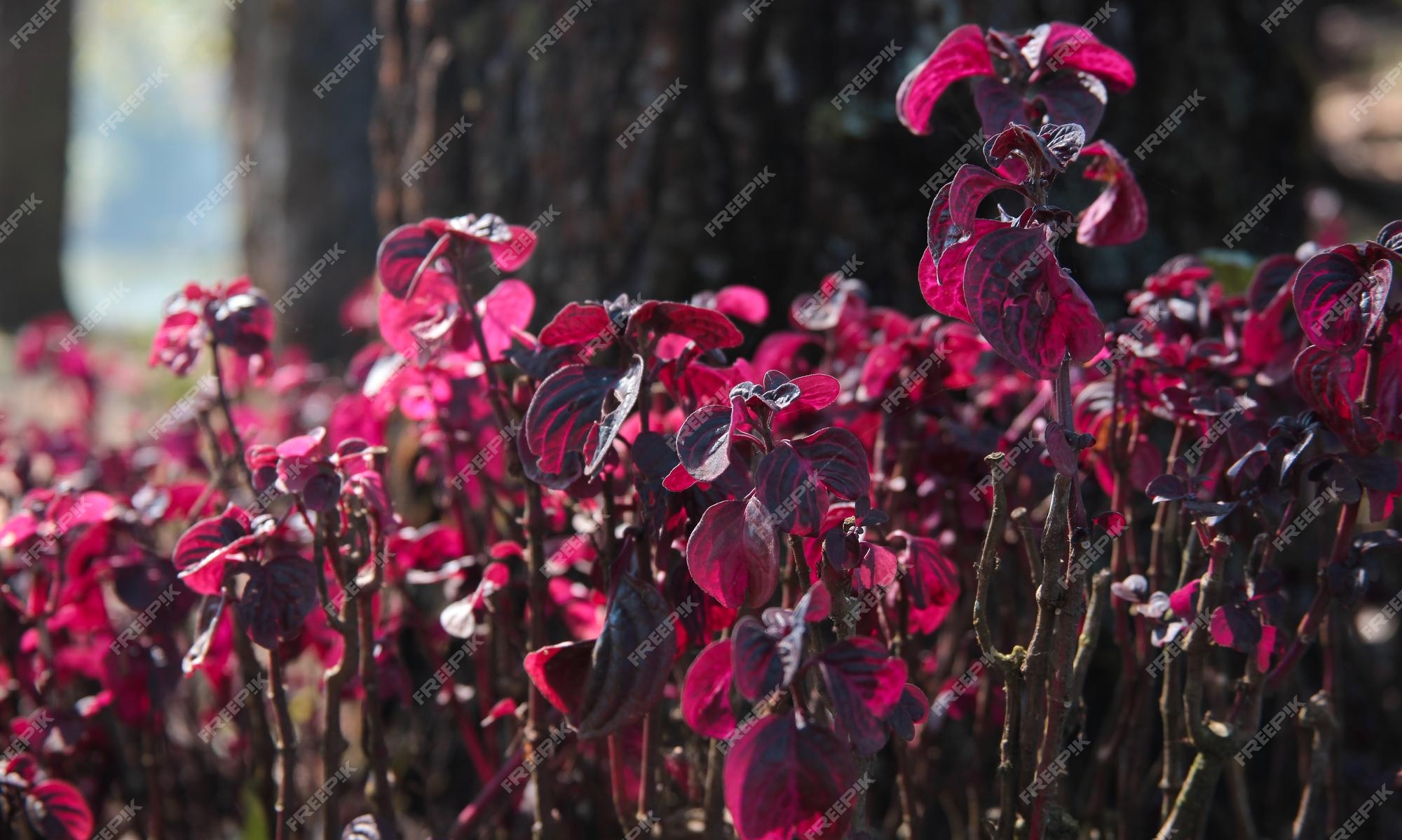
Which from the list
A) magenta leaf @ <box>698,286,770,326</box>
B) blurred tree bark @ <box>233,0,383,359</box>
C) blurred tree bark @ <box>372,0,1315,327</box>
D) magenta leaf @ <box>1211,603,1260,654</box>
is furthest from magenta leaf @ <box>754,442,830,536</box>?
blurred tree bark @ <box>233,0,383,359</box>

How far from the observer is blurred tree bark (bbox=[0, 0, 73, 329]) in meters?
10.5

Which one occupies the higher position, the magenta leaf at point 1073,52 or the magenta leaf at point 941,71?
the magenta leaf at point 941,71

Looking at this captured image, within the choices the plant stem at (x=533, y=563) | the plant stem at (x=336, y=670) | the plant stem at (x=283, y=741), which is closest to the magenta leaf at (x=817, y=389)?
the plant stem at (x=533, y=563)

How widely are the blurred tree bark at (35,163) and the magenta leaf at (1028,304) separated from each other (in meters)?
12.0

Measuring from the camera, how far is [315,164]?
261 inches

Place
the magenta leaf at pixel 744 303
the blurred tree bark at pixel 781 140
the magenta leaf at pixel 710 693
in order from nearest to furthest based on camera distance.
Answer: the magenta leaf at pixel 710 693
the magenta leaf at pixel 744 303
the blurred tree bark at pixel 781 140

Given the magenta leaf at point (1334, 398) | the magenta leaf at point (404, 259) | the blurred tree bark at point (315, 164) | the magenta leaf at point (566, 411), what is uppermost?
Answer: the blurred tree bark at point (315, 164)

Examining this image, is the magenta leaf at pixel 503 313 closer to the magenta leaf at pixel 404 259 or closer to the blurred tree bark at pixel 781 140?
the magenta leaf at pixel 404 259

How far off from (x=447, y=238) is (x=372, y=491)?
0.34 metres

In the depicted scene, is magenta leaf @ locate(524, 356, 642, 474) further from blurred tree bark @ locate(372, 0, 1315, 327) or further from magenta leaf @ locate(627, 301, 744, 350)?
blurred tree bark @ locate(372, 0, 1315, 327)

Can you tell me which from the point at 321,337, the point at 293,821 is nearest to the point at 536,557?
the point at 293,821

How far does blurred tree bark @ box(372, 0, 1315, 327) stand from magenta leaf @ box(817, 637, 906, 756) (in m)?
1.59

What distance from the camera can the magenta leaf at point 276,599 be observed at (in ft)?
4.21

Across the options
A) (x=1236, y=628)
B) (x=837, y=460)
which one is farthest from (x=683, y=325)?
(x=1236, y=628)
